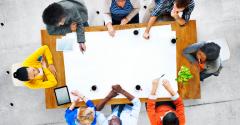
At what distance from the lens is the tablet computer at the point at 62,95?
11.6 ft

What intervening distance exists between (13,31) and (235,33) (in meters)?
2.58

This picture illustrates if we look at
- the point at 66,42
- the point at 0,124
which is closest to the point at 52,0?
the point at 66,42

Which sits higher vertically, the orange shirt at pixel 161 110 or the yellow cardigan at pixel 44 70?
the yellow cardigan at pixel 44 70

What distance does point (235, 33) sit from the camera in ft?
13.8

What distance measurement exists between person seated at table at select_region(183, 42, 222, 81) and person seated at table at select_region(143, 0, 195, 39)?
0.89 feet

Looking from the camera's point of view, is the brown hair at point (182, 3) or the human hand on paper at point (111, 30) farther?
the human hand on paper at point (111, 30)

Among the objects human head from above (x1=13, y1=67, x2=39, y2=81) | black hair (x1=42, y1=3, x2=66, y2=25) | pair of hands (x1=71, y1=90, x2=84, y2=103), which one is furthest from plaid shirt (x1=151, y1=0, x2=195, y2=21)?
human head from above (x1=13, y1=67, x2=39, y2=81)

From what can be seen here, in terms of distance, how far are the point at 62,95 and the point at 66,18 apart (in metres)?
0.75

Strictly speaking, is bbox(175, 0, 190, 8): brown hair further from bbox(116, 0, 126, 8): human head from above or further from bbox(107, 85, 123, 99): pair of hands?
bbox(107, 85, 123, 99): pair of hands

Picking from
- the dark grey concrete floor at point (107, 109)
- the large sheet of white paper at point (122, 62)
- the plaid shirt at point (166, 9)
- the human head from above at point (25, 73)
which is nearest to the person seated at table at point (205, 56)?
the large sheet of white paper at point (122, 62)

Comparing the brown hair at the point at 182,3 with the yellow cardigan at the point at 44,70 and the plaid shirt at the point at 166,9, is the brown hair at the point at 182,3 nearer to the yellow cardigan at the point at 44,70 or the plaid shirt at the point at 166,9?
the plaid shirt at the point at 166,9

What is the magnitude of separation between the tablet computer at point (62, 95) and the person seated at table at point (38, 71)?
73 millimetres

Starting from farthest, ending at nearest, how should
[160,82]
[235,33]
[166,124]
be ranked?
[235,33], [160,82], [166,124]

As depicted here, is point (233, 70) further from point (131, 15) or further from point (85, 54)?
point (85, 54)
